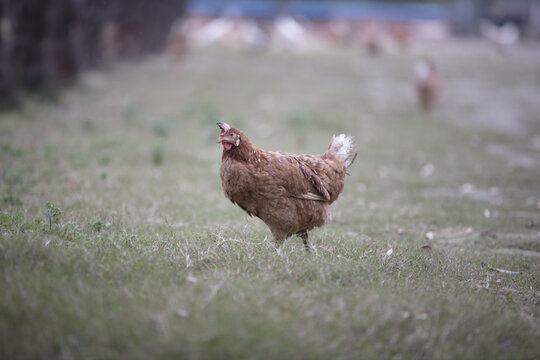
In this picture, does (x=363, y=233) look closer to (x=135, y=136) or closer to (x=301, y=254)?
(x=301, y=254)

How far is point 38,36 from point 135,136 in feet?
14.9

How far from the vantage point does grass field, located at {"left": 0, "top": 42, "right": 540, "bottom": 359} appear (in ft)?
9.42

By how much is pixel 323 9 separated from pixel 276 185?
46950mm

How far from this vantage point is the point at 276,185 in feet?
14.2

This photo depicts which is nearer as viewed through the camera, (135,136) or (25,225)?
(25,225)

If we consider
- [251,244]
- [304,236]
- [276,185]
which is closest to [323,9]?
[304,236]

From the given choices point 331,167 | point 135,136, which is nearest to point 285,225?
point 331,167

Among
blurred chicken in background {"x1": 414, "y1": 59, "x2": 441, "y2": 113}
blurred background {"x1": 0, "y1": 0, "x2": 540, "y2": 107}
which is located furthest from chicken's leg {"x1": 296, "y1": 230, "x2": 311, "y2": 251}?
blurred chicken in background {"x1": 414, "y1": 59, "x2": 441, "y2": 113}

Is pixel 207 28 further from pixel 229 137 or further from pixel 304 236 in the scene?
pixel 229 137

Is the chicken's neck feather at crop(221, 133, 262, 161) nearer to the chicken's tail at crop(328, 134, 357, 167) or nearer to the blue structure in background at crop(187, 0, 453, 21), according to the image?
the chicken's tail at crop(328, 134, 357, 167)

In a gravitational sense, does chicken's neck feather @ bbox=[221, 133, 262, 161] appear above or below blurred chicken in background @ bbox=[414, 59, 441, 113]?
above

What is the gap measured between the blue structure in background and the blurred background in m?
0.10

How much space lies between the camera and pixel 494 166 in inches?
385

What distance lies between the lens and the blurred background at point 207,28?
12078 millimetres
